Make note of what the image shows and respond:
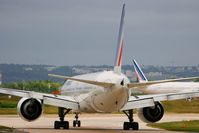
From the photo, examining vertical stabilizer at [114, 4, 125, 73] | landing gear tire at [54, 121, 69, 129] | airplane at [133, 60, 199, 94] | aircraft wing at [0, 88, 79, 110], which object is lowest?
landing gear tire at [54, 121, 69, 129]

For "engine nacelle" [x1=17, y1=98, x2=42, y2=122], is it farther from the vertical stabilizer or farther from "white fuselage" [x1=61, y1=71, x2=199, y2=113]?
the vertical stabilizer

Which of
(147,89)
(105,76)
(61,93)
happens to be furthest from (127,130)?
(147,89)

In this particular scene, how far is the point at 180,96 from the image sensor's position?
47125 millimetres

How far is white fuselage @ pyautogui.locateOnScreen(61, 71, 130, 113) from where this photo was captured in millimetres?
41216

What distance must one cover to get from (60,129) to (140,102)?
16.5ft

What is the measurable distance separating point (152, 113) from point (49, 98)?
656cm

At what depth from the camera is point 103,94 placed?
42719 mm

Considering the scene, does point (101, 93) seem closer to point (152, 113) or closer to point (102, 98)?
point (102, 98)

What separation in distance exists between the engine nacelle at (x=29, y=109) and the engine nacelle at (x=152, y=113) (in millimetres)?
6801

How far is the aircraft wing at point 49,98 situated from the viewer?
44.9 m

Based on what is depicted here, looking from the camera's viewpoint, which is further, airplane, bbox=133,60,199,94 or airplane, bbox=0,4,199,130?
airplane, bbox=133,60,199,94

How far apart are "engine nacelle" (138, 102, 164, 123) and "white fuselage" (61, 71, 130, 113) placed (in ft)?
11.5

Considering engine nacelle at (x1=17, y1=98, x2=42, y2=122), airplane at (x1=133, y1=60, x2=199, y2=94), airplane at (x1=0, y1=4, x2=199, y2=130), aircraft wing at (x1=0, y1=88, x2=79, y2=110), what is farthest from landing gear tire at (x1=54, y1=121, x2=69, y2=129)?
airplane at (x1=133, y1=60, x2=199, y2=94)

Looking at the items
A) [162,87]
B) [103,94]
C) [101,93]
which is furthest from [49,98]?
[162,87]
